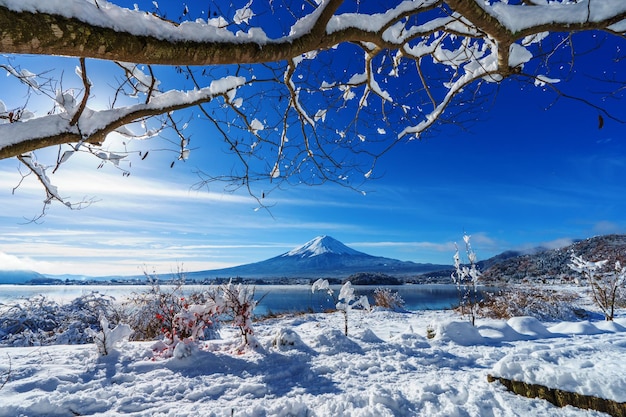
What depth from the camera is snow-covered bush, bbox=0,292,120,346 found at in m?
7.64

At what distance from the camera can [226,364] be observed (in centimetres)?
472

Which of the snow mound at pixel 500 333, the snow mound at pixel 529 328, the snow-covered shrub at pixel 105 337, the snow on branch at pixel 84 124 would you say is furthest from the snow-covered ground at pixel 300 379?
the snow on branch at pixel 84 124

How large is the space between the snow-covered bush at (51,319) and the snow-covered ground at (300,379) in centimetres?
305

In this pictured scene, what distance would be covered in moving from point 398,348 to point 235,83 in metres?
5.23

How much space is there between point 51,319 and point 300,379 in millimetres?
7883

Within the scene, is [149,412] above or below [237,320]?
below

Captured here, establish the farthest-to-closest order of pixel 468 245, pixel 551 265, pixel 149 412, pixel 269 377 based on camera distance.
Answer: pixel 551 265 < pixel 468 245 < pixel 269 377 < pixel 149 412

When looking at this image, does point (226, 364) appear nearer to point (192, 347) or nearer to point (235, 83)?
point (192, 347)

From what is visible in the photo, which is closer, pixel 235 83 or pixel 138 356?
pixel 235 83

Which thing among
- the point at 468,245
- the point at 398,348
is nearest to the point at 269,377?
the point at 398,348

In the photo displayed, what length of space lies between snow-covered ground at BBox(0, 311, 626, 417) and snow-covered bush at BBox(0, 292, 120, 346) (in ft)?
10.0

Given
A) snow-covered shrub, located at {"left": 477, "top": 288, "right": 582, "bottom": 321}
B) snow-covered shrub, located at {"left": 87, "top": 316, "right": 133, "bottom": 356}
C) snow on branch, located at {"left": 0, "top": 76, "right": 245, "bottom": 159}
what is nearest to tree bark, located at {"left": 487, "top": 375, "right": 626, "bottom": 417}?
snow on branch, located at {"left": 0, "top": 76, "right": 245, "bottom": 159}

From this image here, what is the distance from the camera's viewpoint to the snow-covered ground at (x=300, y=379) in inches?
124

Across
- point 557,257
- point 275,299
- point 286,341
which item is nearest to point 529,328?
point 286,341
